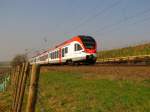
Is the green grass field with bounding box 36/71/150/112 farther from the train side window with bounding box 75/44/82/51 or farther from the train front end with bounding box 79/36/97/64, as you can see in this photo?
the train side window with bounding box 75/44/82/51

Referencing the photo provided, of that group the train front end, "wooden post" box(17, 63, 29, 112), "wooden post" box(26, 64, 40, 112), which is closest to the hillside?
the train front end

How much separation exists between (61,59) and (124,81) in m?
21.0

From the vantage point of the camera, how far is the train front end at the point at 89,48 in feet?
91.3

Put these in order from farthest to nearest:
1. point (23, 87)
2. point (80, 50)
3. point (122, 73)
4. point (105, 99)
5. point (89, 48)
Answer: point (89, 48) < point (80, 50) < point (122, 73) < point (105, 99) < point (23, 87)

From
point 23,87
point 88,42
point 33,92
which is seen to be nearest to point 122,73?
point 23,87

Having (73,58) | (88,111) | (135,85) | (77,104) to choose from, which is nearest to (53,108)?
(77,104)

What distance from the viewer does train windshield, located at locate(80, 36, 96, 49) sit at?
28031 millimetres

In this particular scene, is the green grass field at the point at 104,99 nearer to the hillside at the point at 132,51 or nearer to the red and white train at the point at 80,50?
the red and white train at the point at 80,50

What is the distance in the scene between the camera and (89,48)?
92.4 ft

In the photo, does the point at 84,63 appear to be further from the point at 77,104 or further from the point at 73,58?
the point at 77,104

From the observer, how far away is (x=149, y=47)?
52.2m

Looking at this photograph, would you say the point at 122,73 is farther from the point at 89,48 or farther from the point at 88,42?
the point at 88,42

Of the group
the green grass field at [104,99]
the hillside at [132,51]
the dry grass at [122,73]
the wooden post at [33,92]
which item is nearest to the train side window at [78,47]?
the dry grass at [122,73]

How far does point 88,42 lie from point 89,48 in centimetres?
75
